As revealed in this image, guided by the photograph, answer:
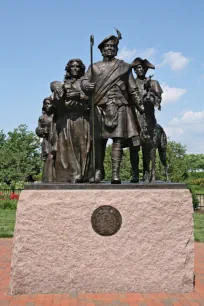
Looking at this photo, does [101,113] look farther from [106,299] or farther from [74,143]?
[106,299]

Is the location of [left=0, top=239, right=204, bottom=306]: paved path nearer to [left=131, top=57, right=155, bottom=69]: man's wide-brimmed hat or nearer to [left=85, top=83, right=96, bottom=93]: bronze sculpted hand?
[left=85, top=83, right=96, bottom=93]: bronze sculpted hand

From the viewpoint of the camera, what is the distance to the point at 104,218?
14.8 feet

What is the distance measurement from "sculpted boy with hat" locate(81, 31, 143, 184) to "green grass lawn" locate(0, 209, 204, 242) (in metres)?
4.85

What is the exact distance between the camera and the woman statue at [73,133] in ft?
17.5

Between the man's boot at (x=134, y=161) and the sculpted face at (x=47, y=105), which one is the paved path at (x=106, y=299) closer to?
the man's boot at (x=134, y=161)

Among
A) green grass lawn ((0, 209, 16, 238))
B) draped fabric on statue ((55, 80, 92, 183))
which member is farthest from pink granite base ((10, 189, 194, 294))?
green grass lawn ((0, 209, 16, 238))

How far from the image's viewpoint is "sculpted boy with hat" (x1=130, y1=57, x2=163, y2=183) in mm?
5414

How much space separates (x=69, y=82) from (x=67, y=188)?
1705 mm

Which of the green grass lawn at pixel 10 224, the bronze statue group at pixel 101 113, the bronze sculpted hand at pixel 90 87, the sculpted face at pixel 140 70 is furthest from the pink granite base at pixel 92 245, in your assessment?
the green grass lawn at pixel 10 224

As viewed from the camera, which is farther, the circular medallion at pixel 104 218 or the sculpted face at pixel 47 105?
the sculpted face at pixel 47 105

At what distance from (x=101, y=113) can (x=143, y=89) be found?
0.81m

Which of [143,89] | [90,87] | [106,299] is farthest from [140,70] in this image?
[106,299]

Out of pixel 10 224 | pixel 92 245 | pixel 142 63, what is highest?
pixel 142 63

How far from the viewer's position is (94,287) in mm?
4523
